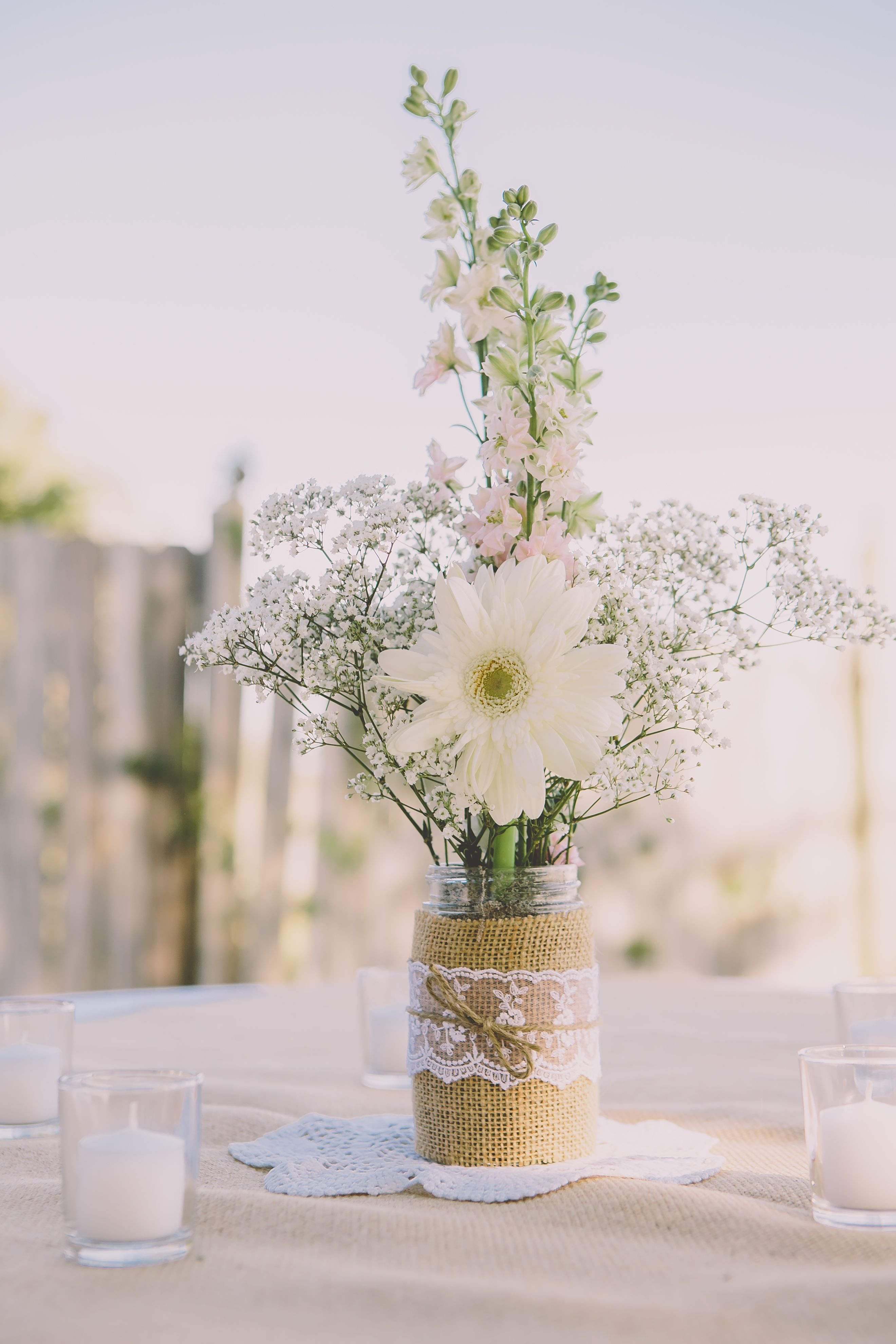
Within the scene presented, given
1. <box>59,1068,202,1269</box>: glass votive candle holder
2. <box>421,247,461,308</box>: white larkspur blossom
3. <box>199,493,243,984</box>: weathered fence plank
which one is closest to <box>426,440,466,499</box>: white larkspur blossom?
<box>421,247,461,308</box>: white larkspur blossom

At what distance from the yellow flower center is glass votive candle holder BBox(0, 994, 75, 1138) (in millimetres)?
560

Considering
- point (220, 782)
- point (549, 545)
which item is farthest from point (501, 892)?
point (220, 782)

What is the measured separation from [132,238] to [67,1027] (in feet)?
11.5

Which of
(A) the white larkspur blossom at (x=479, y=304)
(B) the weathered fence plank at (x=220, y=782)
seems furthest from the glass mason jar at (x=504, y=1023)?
(B) the weathered fence plank at (x=220, y=782)

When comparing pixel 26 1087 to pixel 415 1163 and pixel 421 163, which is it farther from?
pixel 421 163

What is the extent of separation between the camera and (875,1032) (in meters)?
1.17

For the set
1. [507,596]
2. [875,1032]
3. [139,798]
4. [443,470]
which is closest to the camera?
[507,596]

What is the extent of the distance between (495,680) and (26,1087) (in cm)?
60

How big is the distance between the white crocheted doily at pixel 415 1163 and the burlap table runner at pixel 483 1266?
0.05 feet

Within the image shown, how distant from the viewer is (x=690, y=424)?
363cm

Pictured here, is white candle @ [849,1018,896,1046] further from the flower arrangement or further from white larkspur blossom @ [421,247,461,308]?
white larkspur blossom @ [421,247,461,308]

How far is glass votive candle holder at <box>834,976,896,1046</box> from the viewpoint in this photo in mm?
1168

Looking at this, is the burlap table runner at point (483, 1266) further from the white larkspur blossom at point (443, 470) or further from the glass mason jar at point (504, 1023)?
the white larkspur blossom at point (443, 470)

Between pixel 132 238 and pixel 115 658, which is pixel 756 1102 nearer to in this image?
pixel 115 658
